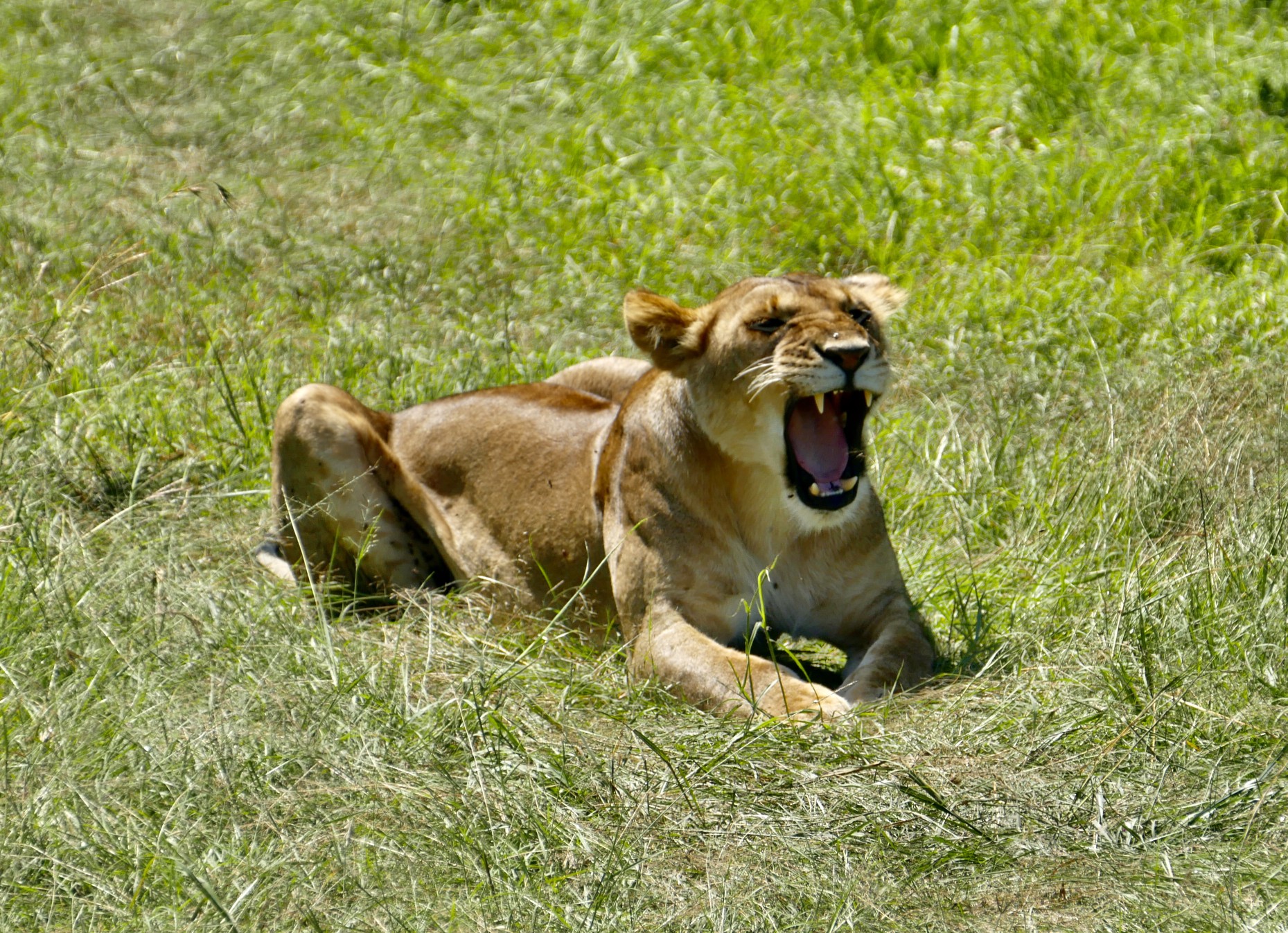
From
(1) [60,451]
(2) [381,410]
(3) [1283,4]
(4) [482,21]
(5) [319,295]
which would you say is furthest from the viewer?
(4) [482,21]

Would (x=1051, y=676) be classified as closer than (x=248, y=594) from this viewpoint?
Yes

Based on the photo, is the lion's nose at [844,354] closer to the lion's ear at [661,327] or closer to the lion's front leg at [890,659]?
the lion's ear at [661,327]

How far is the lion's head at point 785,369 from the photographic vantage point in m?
4.26

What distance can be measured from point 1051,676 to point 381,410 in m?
3.02

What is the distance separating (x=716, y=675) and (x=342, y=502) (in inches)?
67.0

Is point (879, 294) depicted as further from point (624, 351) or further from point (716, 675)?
point (624, 351)

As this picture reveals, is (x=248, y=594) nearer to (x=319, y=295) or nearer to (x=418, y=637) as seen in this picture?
(x=418, y=637)

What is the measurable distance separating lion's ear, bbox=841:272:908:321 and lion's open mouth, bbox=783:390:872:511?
14.7 inches

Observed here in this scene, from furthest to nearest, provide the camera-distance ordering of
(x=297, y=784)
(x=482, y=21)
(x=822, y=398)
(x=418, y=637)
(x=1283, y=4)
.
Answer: (x=482, y=21) → (x=1283, y=4) → (x=418, y=637) → (x=822, y=398) → (x=297, y=784)

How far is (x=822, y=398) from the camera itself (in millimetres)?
4363

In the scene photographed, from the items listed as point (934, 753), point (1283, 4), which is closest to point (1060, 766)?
point (934, 753)

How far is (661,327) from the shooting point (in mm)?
4586

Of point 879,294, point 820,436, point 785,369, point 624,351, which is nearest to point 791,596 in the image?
point 820,436

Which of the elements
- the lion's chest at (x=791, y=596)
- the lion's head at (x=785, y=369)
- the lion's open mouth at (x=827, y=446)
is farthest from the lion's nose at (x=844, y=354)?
the lion's chest at (x=791, y=596)
